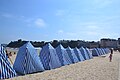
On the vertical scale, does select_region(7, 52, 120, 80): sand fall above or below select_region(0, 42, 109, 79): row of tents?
below

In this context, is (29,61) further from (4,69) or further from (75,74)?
(75,74)

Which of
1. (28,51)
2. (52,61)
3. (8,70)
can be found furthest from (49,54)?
(8,70)

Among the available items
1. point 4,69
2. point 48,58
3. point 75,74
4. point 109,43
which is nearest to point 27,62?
point 4,69

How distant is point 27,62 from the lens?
1344 cm

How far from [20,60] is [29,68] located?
80 centimetres

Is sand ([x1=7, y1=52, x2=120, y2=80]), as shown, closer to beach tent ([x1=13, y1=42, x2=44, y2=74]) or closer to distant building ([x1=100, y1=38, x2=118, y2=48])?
beach tent ([x1=13, y1=42, x2=44, y2=74])

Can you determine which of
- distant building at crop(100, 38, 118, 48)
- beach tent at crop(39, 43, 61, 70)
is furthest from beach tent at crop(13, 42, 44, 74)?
distant building at crop(100, 38, 118, 48)

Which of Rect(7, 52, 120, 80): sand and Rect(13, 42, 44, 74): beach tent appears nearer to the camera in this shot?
Rect(7, 52, 120, 80): sand

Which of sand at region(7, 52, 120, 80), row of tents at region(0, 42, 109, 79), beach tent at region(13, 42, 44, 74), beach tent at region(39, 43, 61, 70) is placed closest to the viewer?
row of tents at region(0, 42, 109, 79)

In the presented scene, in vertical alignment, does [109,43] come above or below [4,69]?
above

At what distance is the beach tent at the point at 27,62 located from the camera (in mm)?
13242

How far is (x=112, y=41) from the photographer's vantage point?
128750mm

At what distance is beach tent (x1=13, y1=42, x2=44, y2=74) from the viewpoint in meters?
13.2

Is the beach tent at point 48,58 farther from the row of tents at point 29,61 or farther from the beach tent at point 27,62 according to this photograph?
the beach tent at point 27,62
